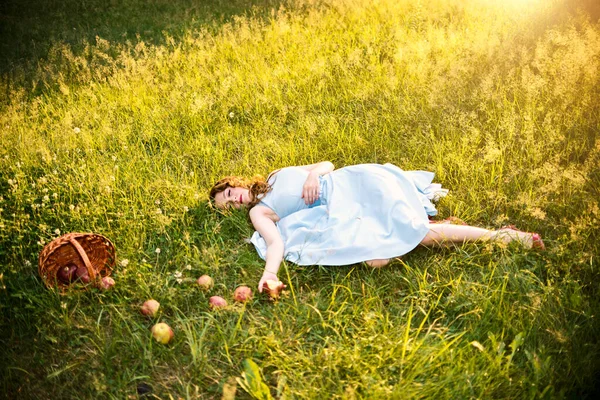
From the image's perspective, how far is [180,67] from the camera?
19.5ft

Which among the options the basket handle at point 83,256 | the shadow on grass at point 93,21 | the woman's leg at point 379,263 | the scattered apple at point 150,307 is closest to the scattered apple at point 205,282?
the scattered apple at point 150,307

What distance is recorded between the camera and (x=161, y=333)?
2.48 metres

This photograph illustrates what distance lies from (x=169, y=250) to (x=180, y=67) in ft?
11.2

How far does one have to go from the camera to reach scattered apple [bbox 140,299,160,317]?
2.70m

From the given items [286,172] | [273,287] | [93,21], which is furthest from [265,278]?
[93,21]

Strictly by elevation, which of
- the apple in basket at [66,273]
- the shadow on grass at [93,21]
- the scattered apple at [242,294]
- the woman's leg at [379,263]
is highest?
the shadow on grass at [93,21]

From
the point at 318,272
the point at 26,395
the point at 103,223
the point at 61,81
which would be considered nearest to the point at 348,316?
the point at 318,272

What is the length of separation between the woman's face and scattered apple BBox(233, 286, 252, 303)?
92cm

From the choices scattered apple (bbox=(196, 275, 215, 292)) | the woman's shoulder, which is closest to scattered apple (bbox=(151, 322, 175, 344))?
scattered apple (bbox=(196, 275, 215, 292))

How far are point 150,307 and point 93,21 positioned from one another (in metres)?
7.96

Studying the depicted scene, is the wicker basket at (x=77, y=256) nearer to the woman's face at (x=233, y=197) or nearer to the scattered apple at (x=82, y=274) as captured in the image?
the scattered apple at (x=82, y=274)

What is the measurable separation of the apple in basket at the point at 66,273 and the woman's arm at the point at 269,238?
1173 mm

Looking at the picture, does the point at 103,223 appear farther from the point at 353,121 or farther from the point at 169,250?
the point at 353,121

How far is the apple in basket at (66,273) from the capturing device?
2.88 meters
